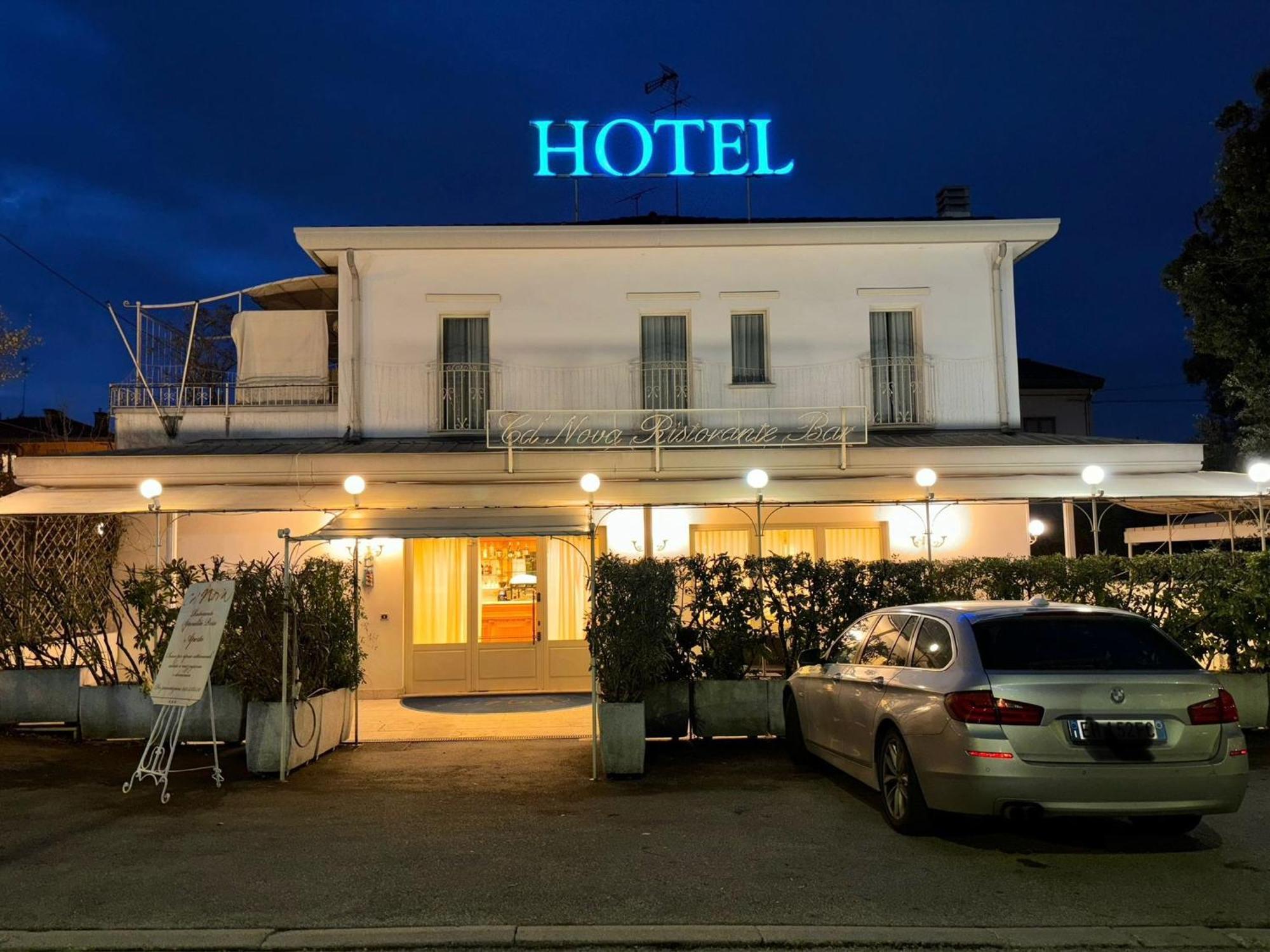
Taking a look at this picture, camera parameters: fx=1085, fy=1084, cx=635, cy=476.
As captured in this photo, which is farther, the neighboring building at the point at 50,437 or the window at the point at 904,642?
the neighboring building at the point at 50,437

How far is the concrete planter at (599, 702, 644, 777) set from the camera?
28.9ft

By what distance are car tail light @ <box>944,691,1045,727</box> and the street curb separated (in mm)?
1147

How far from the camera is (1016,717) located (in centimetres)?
609

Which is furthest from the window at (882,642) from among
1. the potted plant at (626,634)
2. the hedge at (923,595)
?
the hedge at (923,595)

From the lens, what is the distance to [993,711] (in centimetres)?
612

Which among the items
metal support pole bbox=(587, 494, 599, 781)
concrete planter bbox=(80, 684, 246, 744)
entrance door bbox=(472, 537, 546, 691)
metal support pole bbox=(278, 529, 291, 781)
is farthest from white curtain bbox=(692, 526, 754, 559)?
concrete planter bbox=(80, 684, 246, 744)

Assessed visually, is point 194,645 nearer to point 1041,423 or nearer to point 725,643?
point 725,643

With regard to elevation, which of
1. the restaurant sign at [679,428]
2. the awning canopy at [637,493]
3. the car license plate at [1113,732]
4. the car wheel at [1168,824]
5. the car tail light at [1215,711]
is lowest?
the car wheel at [1168,824]

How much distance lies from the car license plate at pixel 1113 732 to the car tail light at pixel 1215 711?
0.24 meters

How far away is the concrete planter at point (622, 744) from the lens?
8.80 m

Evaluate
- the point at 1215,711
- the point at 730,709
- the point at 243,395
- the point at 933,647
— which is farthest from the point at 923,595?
the point at 243,395

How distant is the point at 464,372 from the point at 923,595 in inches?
315

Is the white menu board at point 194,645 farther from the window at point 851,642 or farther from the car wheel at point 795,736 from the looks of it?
the window at point 851,642

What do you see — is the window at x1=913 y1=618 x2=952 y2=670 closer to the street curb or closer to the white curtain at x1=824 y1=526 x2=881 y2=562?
the street curb
